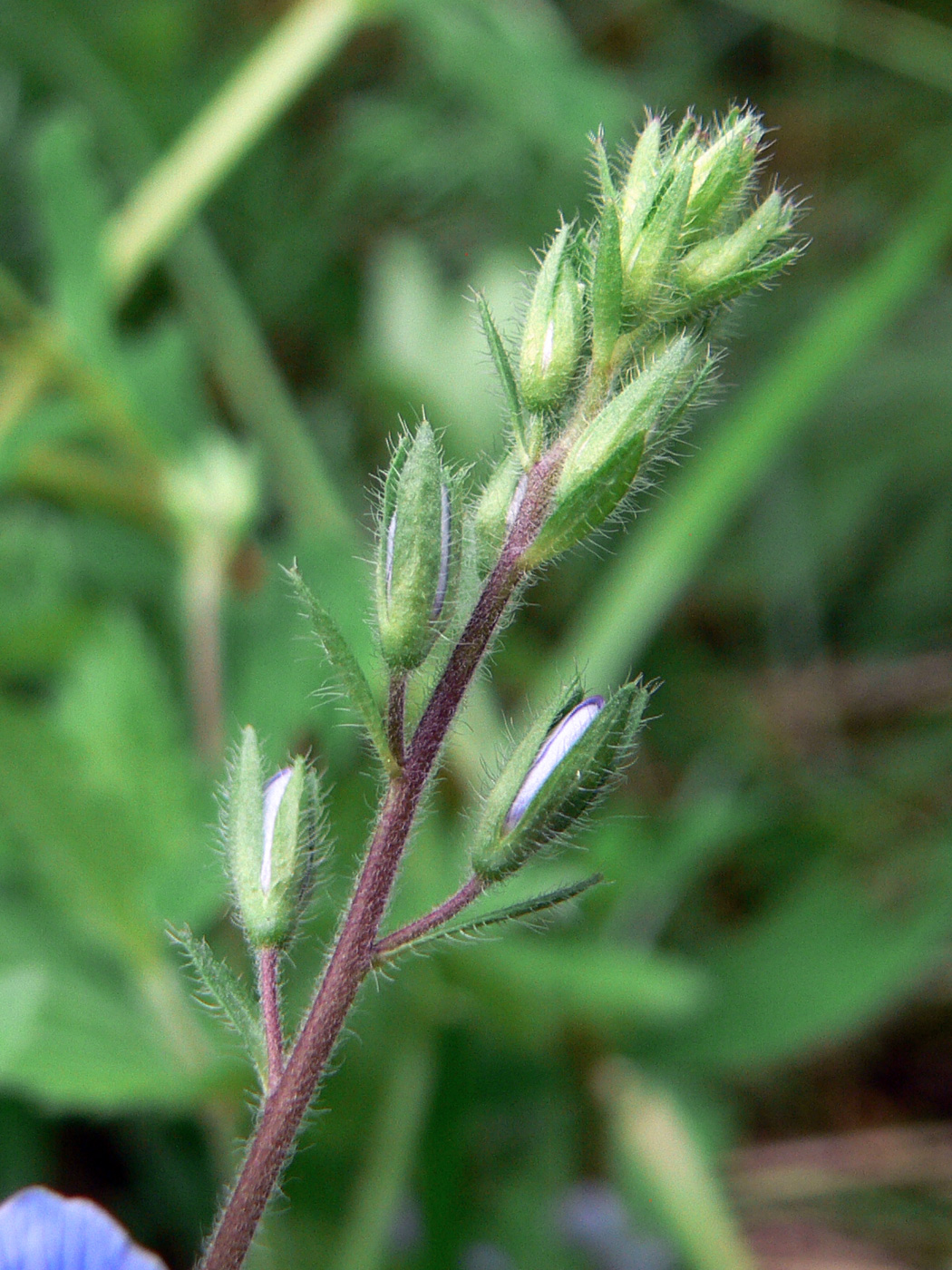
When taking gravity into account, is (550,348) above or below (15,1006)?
above

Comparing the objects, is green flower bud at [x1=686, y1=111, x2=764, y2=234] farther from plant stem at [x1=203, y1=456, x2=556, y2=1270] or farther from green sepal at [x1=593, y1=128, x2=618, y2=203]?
plant stem at [x1=203, y1=456, x2=556, y2=1270]

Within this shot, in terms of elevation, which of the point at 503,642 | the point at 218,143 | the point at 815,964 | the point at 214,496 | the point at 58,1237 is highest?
the point at 218,143

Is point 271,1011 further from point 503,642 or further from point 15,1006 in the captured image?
point 503,642

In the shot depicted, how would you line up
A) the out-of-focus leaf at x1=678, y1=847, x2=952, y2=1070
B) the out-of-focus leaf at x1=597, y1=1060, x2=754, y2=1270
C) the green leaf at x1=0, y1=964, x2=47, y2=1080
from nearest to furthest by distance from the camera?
the green leaf at x1=0, y1=964, x2=47, y2=1080 < the out-of-focus leaf at x1=597, y1=1060, x2=754, y2=1270 < the out-of-focus leaf at x1=678, y1=847, x2=952, y2=1070

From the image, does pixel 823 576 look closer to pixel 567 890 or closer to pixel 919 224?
pixel 919 224

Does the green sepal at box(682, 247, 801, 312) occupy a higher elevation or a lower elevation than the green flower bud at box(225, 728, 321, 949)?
higher

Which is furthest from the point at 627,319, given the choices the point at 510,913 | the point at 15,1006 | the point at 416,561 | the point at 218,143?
the point at 218,143

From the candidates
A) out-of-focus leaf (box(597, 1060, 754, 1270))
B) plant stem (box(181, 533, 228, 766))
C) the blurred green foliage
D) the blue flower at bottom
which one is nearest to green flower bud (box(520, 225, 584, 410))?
the blue flower at bottom
